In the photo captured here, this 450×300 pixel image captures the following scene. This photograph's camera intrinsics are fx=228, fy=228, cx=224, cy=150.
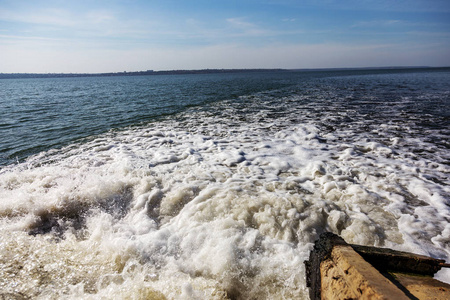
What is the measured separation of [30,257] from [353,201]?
608 centimetres

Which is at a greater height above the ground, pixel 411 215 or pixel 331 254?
pixel 331 254

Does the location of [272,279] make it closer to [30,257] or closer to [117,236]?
[117,236]

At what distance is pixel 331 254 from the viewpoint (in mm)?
2299

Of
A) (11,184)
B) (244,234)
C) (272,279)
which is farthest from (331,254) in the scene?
(11,184)

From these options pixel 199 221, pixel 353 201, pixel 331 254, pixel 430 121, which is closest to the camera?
pixel 331 254

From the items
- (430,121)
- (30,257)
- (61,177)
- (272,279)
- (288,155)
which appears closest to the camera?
(272,279)

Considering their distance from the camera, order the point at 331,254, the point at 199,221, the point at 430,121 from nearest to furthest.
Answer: the point at 331,254 → the point at 199,221 → the point at 430,121

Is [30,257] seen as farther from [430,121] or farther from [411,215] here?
[430,121]

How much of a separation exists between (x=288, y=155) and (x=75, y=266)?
6.40m

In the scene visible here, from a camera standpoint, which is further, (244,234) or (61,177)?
(61,177)

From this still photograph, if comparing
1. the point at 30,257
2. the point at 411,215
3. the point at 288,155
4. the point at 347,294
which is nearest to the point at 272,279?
the point at 347,294

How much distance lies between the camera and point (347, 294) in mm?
1880

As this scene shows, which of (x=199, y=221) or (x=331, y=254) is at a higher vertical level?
(x=331, y=254)

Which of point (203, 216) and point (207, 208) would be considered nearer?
point (203, 216)
